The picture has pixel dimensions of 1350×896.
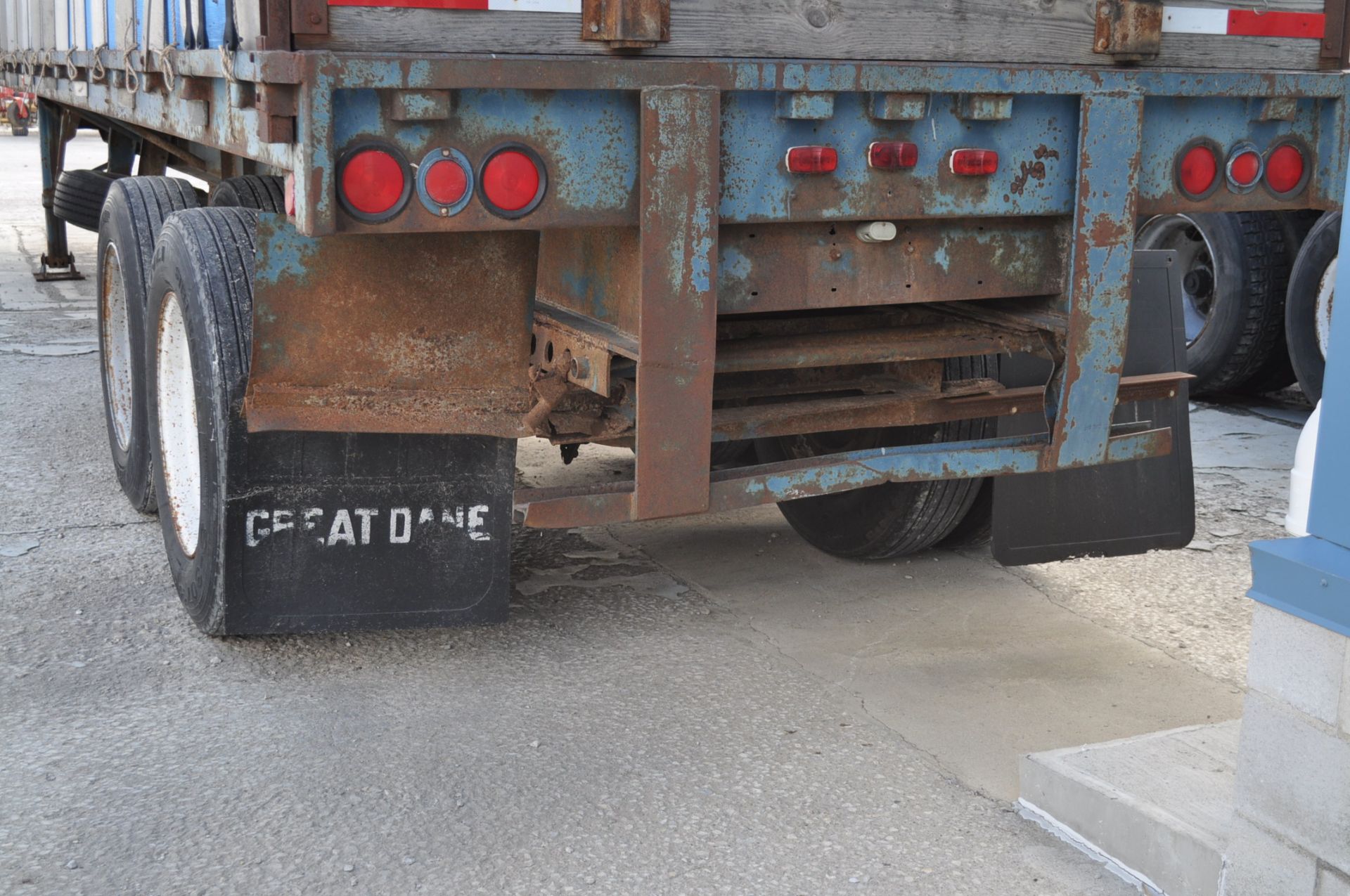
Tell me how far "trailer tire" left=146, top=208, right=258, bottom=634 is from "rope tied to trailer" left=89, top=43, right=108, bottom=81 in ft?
4.73

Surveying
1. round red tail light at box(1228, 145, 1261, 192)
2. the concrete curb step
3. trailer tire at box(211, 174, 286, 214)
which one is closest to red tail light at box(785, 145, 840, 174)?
round red tail light at box(1228, 145, 1261, 192)

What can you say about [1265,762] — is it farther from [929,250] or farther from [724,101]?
[724,101]

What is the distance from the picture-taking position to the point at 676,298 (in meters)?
3.24

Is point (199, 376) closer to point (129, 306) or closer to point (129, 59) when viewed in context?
point (129, 306)

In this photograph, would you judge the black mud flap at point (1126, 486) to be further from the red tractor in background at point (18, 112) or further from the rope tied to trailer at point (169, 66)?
the red tractor in background at point (18, 112)

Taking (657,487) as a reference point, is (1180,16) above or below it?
above

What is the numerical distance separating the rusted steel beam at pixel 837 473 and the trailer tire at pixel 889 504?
1.80ft

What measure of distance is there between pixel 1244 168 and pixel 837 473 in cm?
135

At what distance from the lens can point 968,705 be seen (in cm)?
370

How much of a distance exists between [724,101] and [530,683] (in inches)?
61.4

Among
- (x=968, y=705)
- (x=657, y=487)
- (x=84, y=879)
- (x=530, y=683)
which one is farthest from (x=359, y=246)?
(x=968, y=705)

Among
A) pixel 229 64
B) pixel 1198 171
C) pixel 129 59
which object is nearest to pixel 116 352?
pixel 129 59

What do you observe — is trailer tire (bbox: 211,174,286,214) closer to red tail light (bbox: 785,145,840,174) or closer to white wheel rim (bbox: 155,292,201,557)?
white wheel rim (bbox: 155,292,201,557)

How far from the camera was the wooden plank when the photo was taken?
3025mm
